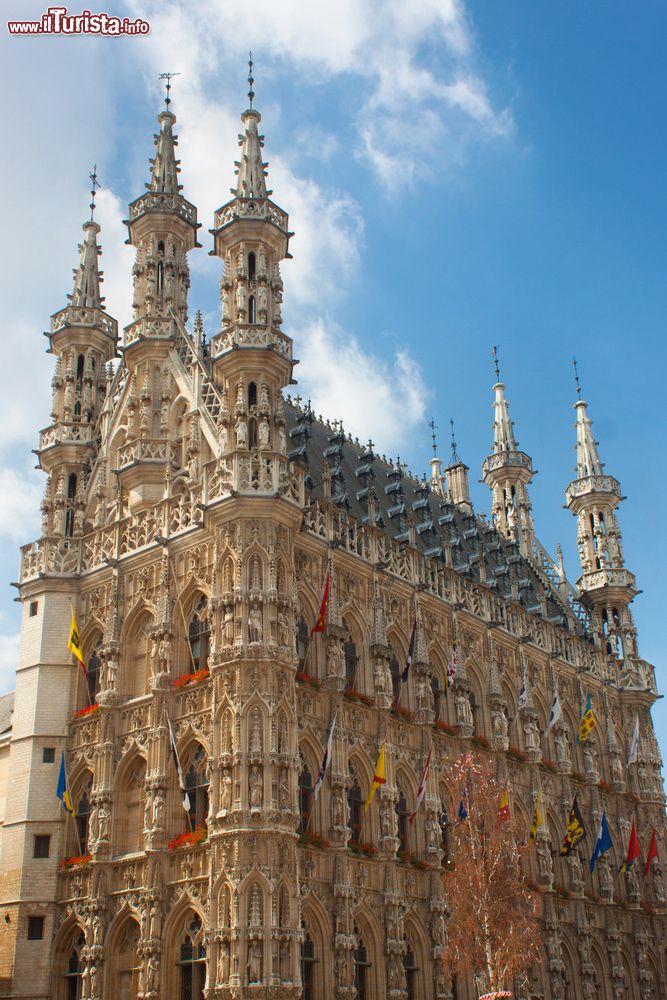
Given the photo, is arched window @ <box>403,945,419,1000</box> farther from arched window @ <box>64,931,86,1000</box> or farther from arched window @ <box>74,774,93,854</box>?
arched window @ <box>74,774,93,854</box>

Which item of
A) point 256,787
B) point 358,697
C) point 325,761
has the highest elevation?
point 358,697

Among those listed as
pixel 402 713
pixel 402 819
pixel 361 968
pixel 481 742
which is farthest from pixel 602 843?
pixel 361 968

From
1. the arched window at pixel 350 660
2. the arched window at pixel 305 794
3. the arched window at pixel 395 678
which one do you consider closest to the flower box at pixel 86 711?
the arched window at pixel 305 794

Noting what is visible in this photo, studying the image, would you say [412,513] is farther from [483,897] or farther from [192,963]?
[192,963]

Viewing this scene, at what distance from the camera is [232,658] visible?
33.1m

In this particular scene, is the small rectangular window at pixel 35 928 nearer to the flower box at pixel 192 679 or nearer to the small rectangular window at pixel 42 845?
the small rectangular window at pixel 42 845

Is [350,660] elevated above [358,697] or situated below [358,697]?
above

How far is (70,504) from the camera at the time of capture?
42.0 meters

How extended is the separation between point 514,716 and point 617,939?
9869 mm

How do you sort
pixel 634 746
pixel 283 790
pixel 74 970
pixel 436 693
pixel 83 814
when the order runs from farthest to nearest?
pixel 634 746, pixel 436 693, pixel 83 814, pixel 74 970, pixel 283 790

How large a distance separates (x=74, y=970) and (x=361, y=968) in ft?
28.0

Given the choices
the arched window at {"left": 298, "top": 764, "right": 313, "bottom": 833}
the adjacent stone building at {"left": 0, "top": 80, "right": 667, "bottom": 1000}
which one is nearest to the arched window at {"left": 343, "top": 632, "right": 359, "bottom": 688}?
the adjacent stone building at {"left": 0, "top": 80, "right": 667, "bottom": 1000}

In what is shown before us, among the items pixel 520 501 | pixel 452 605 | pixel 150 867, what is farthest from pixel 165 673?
pixel 520 501

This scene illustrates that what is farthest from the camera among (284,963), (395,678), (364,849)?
(395,678)
